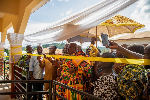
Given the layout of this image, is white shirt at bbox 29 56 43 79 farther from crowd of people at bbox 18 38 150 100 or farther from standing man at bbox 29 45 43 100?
crowd of people at bbox 18 38 150 100

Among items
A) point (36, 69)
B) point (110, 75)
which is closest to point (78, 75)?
point (110, 75)

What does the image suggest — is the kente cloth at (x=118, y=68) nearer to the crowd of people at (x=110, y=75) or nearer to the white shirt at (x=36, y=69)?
the crowd of people at (x=110, y=75)

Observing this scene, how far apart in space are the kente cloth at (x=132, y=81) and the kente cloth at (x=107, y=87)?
6.8 inches

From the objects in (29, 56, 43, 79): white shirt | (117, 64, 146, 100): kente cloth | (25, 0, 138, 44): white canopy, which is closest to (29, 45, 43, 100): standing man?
(29, 56, 43, 79): white shirt

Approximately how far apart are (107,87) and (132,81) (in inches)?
15.3

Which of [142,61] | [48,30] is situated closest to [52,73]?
[48,30]

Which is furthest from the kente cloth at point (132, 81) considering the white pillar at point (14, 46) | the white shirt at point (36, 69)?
the white pillar at point (14, 46)

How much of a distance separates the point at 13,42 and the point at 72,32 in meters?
3.04

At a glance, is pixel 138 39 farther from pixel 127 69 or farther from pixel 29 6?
pixel 127 69

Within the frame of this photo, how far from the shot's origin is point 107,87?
163cm

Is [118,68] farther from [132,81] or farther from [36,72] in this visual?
[36,72]

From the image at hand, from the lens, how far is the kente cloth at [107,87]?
1599mm

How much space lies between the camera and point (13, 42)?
4.45 meters

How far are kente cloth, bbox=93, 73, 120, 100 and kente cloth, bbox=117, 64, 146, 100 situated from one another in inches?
6.8
